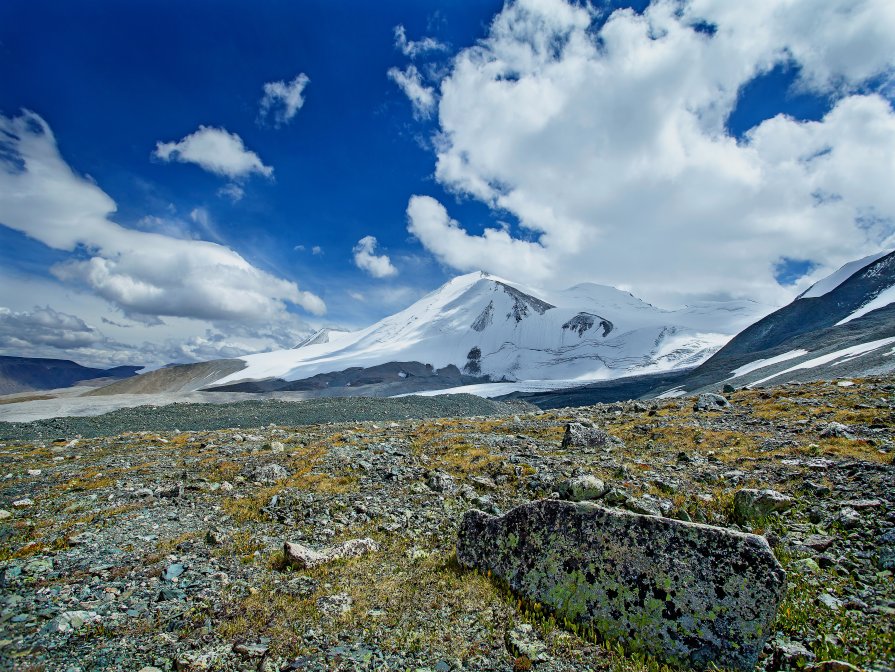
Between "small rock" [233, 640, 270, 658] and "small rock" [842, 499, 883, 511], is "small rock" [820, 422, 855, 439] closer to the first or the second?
"small rock" [842, 499, 883, 511]

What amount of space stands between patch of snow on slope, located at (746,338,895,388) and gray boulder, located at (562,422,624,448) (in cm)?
4247

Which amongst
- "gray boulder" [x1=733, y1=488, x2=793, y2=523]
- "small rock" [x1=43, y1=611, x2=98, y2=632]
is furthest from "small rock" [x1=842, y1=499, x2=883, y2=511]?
"small rock" [x1=43, y1=611, x2=98, y2=632]

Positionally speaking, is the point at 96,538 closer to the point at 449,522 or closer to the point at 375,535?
the point at 375,535

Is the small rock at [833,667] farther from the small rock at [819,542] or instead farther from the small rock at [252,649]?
the small rock at [252,649]

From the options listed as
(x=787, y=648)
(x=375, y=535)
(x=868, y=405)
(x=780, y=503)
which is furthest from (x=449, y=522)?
(x=868, y=405)

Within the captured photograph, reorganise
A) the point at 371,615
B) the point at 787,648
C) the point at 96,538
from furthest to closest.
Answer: the point at 96,538 < the point at 371,615 < the point at 787,648

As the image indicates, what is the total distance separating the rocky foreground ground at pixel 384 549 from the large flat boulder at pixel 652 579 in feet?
0.88

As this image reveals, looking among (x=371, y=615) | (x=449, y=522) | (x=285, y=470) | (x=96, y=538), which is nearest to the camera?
(x=371, y=615)

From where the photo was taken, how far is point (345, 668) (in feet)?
14.8

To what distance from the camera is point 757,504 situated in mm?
7715

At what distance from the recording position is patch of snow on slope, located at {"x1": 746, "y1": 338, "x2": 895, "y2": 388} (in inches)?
1735

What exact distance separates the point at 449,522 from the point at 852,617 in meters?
6.49

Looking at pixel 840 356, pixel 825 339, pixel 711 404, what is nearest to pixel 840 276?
pixel 825 339

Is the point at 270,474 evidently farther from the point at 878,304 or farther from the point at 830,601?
the point at 878,304
